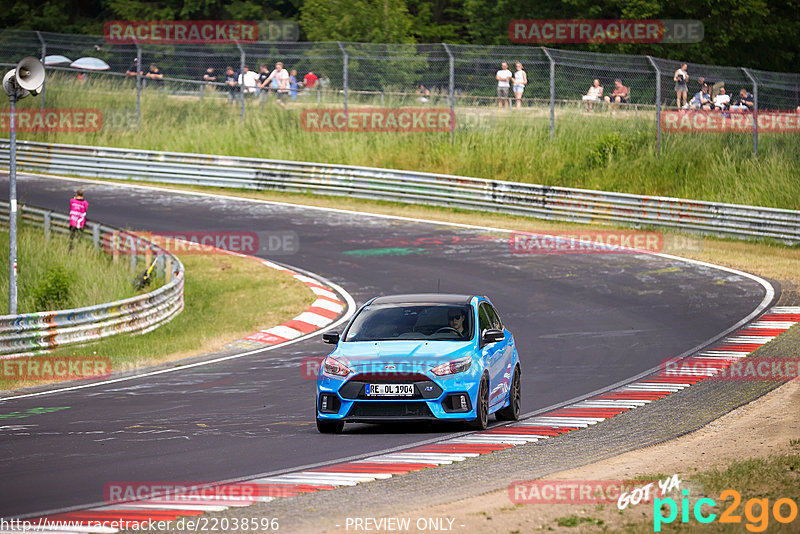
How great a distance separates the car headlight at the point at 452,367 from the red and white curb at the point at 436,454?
0.66 meters

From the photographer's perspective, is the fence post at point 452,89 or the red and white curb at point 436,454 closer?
the red and white curb at point 436,454

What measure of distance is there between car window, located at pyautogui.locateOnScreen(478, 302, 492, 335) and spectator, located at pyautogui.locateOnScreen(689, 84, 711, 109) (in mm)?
19598

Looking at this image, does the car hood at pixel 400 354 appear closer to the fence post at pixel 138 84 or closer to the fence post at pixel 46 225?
the fence post at pixel 46 225

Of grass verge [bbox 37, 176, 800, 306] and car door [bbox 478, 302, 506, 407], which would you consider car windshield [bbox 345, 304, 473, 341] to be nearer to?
car door [bbox 478, 302, 506, 407]

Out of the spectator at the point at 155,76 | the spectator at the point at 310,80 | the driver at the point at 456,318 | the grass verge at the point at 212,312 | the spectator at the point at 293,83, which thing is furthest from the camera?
the spectator at the point at 155,76

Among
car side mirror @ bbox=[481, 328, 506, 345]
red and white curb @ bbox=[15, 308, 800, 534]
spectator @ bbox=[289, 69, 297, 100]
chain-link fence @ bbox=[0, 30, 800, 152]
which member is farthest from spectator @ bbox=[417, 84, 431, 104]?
car side mirror @ bbox=[481, 328, 506, 345]

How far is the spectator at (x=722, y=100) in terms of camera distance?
3109 centimetres

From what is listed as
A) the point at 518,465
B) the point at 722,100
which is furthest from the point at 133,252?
the point at 518,465

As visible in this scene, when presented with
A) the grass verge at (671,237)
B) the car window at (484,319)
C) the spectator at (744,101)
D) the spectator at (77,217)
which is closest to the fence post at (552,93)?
the grass verge at (671,237)

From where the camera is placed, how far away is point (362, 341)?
1250 centimetres

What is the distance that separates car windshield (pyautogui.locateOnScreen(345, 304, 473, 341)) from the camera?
41.2ft

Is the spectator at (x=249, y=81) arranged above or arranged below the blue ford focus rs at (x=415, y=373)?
above

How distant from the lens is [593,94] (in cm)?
3319

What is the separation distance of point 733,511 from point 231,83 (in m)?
32.8
